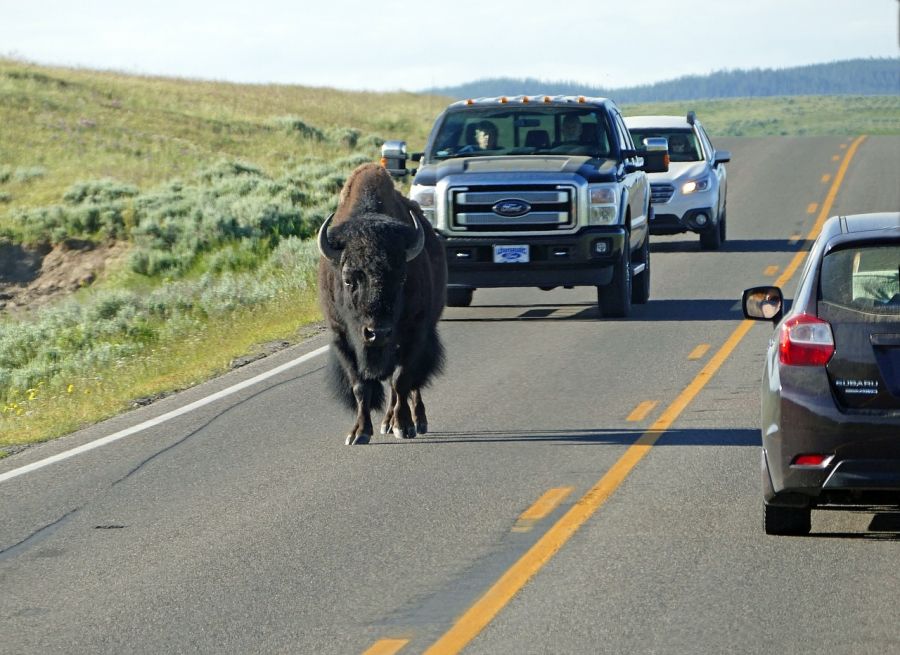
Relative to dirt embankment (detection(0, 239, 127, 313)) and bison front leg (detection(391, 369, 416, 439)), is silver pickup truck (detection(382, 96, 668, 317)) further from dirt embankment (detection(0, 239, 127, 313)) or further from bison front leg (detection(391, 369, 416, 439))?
dirt embankment (detection(0, 239, 127, 313))

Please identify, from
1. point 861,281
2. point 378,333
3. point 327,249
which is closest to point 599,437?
point 378,333

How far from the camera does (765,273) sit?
77.9ft

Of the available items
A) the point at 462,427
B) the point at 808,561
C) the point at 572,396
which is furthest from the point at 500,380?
the point at 808,561

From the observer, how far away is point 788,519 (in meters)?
8.74

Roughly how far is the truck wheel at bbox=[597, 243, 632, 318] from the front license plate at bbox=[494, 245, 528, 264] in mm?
1062

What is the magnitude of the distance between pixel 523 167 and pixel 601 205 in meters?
0.93

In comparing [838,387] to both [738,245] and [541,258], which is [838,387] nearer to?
[541,258]

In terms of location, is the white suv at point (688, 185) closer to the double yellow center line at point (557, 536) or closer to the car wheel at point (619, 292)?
the car wheel at point (619, 292)

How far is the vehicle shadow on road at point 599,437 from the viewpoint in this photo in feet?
38.7

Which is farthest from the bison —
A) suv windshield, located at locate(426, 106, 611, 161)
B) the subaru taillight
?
suv windshield, located at locate(426, 106, 611, 161)

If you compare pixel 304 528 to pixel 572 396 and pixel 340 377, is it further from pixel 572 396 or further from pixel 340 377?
pixel 572 396

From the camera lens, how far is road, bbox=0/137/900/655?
7.41 m

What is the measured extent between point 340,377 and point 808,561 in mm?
4681

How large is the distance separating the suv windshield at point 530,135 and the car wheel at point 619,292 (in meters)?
1.34
